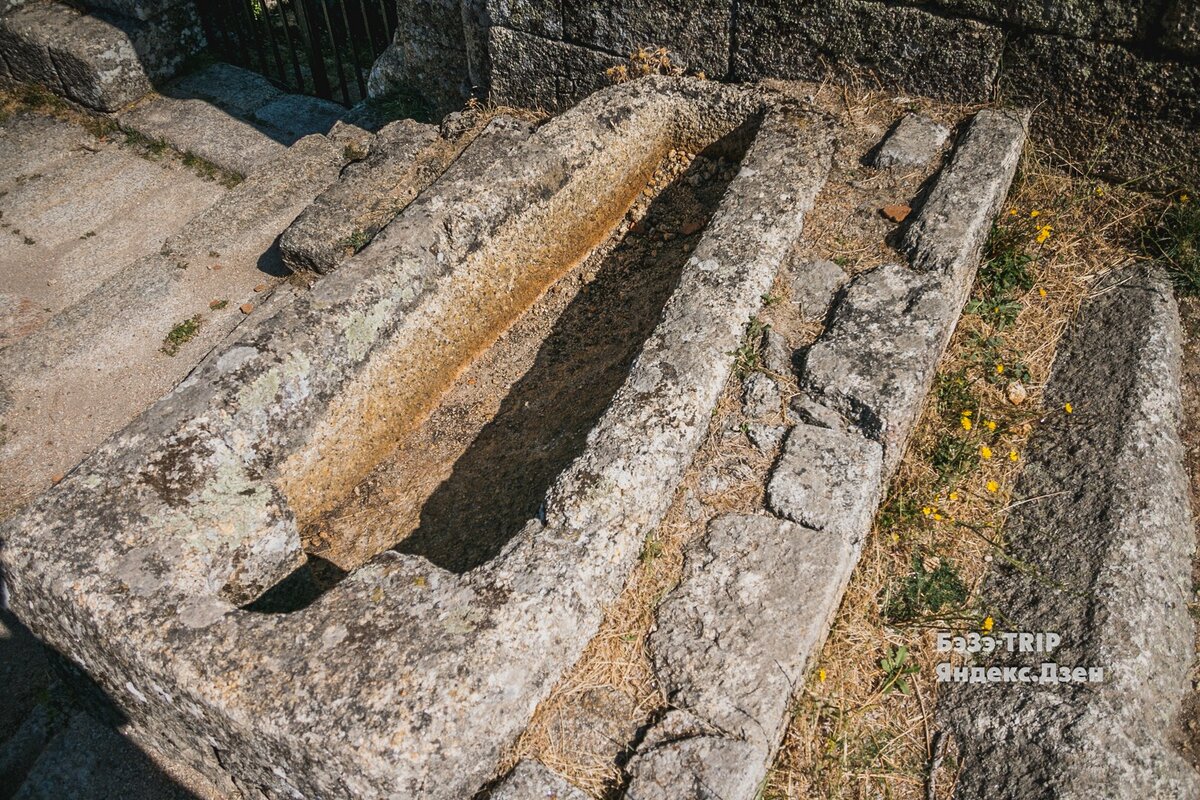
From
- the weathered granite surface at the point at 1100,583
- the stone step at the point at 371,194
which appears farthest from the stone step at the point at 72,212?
the weathered granite surface at the point at 1100,583

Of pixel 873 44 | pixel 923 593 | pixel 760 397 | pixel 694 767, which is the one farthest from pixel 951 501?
pixel 873 44

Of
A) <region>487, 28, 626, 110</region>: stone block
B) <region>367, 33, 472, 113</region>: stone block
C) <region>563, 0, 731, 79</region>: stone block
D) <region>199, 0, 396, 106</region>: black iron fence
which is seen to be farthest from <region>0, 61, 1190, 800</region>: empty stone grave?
<region>199, 0, 396, 106</region>: black iron fence

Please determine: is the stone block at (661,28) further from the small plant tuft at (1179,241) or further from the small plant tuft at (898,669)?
the small plant tuft at (898,669)

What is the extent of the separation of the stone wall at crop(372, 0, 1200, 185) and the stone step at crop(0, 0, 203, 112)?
2.83 m

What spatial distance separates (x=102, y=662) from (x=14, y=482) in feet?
5.97

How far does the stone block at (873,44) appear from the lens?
3555mm

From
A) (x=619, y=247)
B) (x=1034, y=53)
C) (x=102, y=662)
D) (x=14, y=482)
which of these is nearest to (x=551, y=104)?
(x=619, y=247)

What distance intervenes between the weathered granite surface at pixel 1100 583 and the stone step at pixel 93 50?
5828 millimetres

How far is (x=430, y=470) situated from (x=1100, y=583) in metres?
2.16

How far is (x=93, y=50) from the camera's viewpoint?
5871 millimetres

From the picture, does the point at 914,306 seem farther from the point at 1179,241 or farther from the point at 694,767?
the point at 694,767

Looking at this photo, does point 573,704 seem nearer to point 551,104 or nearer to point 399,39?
point 551,104

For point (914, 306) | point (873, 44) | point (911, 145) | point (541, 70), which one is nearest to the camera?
point (914, 306)

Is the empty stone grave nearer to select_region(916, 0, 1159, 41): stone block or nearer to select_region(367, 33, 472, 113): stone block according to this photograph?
A: select_region(916, 0, 1159, 41): stone block
